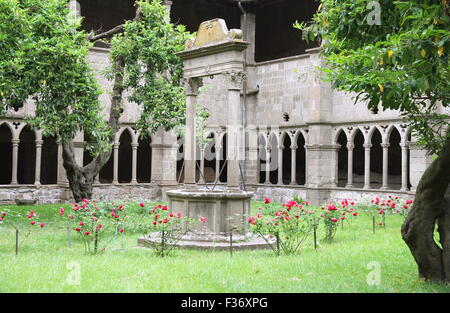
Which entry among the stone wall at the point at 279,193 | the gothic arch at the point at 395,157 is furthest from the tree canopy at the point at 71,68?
the gothic arch at the point at 395,157

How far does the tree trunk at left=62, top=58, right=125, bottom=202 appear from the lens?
46.3 ft

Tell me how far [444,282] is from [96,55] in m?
15.1

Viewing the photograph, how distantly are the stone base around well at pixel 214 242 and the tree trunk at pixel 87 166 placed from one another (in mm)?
4782

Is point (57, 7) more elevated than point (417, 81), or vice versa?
point (57, 7)

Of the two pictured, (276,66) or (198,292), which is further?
(276,66)

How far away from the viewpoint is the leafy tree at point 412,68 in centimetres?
540

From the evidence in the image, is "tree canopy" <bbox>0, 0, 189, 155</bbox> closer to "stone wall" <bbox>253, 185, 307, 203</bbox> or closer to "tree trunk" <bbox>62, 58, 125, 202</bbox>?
"tree trunk" <bbox>62, 58, 125, 202</bbox>

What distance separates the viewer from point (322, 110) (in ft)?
62.0

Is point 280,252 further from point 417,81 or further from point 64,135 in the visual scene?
point 64,135

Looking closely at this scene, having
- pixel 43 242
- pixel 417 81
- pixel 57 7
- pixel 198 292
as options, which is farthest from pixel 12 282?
pixel 57 7

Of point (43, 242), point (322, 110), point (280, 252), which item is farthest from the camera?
point (322, 110)

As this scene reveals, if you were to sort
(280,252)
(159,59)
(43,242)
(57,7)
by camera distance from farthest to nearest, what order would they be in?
(159,59) → (57,7) → (43,242) → (280,252)

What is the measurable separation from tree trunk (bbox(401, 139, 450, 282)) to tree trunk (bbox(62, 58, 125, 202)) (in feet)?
30.7

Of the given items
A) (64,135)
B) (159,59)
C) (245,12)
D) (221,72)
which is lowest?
(64,135)
